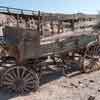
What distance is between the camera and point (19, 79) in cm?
742

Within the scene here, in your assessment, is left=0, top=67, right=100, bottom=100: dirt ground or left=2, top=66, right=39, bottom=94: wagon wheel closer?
left=0, top=67, right=100, bottom=100: dirt ground

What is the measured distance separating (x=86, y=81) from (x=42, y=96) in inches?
97.7

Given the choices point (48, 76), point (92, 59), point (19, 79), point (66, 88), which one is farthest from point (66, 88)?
point (92, 59)

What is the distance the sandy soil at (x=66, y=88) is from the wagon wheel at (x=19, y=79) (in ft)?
0.92

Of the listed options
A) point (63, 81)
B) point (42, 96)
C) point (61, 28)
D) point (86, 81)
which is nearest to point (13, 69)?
point (42, 96)

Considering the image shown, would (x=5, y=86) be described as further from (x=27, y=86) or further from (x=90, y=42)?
(x=90, y=42)

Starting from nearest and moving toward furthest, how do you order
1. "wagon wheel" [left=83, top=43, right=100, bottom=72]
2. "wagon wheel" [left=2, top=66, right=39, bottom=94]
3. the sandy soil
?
1. the sandy soil
2. "wagon wheel" [left=2, top=66, right=39, bottom=94]
3. "wagon wheel" [left=83, top=43, right=100, bottom=72]

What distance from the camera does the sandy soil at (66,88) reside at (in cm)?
719

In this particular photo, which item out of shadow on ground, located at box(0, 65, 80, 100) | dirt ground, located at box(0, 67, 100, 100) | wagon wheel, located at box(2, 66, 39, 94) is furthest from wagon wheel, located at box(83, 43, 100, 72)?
wagon wheel, located at box(2, 66, 39, 94)

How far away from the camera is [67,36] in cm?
898

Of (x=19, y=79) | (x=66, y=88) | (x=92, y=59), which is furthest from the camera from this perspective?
(x=92, y=59)

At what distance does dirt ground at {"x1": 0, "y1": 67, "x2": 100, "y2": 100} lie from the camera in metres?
7.19

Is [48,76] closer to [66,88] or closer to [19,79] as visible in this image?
[66,88]

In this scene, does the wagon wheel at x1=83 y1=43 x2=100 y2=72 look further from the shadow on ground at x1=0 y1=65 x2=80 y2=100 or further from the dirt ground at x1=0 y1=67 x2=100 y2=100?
the shadow on ground at x1=0 y1=65 x2=80 y2=100
